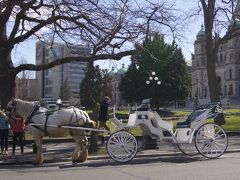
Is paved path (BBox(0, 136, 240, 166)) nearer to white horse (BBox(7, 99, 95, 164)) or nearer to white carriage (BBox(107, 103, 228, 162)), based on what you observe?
white horse (BBox(7, 99, 95, 164))

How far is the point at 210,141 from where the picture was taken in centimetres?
1636

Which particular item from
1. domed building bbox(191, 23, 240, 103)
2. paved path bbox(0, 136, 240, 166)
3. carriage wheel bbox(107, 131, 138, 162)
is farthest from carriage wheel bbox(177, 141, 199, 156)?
domed building bbox(191, 23, 240, 103)

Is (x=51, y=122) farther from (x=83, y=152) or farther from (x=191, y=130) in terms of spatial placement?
(x=191, y=130)

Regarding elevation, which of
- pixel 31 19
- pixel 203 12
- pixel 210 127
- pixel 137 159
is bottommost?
pixel 137 159

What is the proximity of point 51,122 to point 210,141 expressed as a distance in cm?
525

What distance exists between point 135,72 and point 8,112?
57.9 metres

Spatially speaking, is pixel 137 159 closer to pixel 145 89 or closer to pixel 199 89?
pixel 145 89

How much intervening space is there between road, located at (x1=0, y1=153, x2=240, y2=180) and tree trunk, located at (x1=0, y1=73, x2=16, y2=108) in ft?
32.0

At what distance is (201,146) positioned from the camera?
16406mm

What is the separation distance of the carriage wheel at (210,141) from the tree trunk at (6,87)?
11691mm

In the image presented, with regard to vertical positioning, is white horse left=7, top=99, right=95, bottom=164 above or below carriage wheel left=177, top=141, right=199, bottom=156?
above

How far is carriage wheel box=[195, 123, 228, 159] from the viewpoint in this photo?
16344 mm

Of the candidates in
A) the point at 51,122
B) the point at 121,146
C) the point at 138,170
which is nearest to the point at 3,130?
the point at 51,122

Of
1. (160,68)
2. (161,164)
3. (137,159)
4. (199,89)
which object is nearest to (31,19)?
(137,159)
